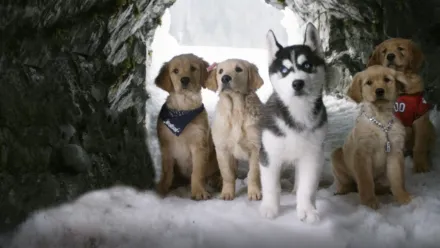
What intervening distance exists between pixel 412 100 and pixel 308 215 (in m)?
0.84

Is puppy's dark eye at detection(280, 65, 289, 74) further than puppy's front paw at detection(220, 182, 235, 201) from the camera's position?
No

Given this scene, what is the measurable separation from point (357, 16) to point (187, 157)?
52.8 inches

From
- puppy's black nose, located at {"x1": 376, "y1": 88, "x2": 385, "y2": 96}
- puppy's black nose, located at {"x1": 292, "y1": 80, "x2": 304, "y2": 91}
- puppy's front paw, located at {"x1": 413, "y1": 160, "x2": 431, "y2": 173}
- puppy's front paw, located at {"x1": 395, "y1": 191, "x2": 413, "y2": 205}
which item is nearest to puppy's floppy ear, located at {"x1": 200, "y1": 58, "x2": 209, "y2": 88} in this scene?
puppy's black nose, located at {"x1": 292, "y1": 80, "x2": 304, "y2": 91}

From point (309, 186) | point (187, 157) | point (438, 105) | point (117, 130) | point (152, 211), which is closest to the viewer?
point (309, 186)

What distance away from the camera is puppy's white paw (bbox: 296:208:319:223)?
4.72 ft

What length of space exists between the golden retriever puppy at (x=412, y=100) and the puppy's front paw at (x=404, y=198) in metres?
0.32

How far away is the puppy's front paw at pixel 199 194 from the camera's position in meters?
1.71

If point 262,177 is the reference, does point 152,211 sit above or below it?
below

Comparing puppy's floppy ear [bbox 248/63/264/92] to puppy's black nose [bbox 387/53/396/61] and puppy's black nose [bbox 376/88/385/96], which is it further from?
puppy's black nose [bbox 387/53/396/61]

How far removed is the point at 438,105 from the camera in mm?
2287

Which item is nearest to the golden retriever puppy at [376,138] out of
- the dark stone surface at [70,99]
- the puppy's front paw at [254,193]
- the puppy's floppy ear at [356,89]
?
the puppy's floppy ear at [356,89]

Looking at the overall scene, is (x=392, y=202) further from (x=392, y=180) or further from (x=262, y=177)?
(x=262, y=177)

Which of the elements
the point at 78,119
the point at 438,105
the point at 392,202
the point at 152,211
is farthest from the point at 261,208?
the point at 438,105

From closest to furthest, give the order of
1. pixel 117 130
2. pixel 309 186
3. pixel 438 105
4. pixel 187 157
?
pixel 309 186
pixel 187 157
pixel 117 130
pixel 438 105
